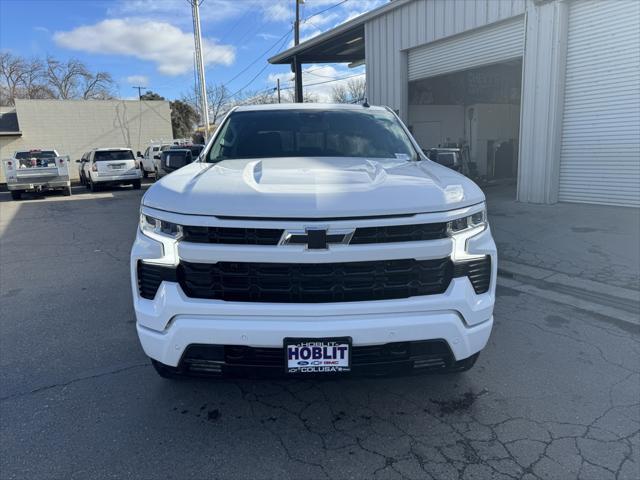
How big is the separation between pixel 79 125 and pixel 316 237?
109 feet

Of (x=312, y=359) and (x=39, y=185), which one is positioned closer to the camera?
(x=312, y=359)

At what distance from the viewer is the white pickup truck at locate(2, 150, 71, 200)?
17641 mm

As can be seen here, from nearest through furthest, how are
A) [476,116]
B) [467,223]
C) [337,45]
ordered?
[467,223], [476,116], [337,45]

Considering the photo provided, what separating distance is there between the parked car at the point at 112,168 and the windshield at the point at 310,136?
17053mm

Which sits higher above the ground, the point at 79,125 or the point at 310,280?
the point at 79,125

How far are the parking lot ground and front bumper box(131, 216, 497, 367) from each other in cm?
56

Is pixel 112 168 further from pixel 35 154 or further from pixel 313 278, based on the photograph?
pixel 313 278

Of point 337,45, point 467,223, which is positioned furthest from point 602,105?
point 337,45

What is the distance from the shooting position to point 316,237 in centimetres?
242

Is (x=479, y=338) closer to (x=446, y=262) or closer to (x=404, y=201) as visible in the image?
(x=446, y=262)

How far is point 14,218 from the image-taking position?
13.2m

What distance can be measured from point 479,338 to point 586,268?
4112mm

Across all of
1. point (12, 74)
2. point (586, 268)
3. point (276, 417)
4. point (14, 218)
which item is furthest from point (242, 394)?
point (12, 74)

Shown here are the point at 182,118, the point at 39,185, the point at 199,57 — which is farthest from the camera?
the point at 182,118
